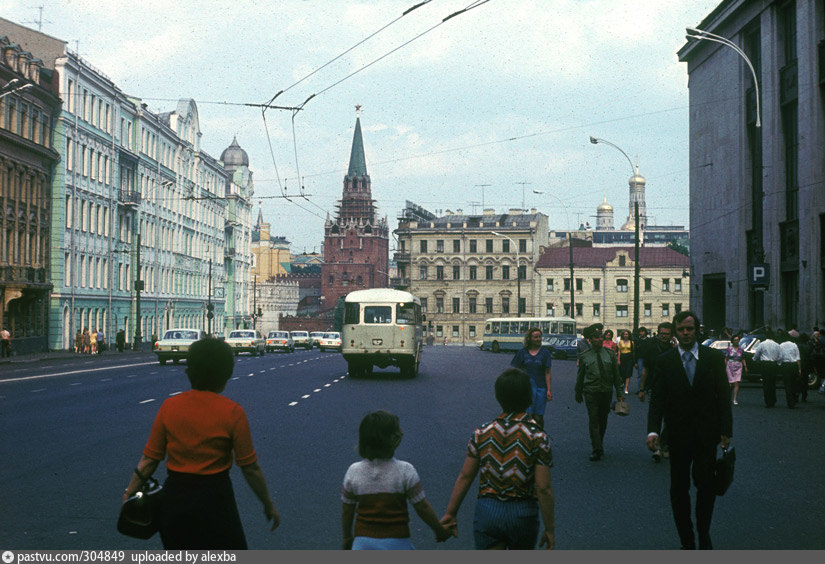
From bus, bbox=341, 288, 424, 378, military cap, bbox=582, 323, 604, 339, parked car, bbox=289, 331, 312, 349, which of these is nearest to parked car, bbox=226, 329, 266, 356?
parked car, bbox=289, 331, 312, 349

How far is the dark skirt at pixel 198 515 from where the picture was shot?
4992 mm

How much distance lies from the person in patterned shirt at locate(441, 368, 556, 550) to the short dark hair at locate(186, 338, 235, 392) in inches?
50.5

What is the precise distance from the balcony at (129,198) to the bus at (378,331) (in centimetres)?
4069

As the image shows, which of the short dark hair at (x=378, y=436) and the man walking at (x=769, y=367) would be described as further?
the man walking at (x=769, y=367)

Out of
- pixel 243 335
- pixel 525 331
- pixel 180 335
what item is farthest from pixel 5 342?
pixel 525 331

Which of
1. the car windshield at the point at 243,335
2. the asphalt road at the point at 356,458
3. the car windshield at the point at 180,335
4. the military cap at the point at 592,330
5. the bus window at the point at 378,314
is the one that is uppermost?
the bus window at the point at 378,314

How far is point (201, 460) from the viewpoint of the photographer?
506 centimetres

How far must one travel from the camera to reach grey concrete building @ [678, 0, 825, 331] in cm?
3525

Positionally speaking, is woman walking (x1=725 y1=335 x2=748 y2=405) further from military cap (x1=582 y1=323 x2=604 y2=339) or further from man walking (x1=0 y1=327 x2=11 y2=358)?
man walking (x1=0 y1=327 x2=11 y2=358)

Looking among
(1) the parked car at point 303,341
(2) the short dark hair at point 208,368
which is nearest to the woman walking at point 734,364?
(2) the short dark hair at point 208,368

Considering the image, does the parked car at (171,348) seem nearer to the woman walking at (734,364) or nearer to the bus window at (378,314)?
the bus window at (378,314)

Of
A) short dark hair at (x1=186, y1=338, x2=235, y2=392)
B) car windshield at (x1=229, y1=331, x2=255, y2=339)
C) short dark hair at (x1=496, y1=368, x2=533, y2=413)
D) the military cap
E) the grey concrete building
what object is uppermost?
the grey concrete building

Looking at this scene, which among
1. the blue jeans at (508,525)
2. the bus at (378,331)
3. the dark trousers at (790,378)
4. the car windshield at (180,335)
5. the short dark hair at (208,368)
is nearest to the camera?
the short dark hair at (208,368)

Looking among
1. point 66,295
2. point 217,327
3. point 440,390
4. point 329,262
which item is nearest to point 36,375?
point 440,390
